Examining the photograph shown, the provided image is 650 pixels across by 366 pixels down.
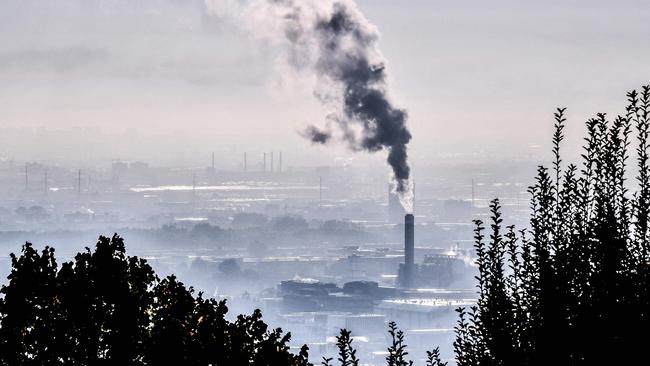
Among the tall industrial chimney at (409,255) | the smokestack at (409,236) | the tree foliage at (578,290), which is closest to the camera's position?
the tree foliage at (578,290)

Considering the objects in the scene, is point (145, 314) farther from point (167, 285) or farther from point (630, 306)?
point (630, 306)

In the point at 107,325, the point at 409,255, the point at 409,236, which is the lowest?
the point at 107,325

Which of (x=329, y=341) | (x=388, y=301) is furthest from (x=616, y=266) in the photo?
(x=388, y=301)

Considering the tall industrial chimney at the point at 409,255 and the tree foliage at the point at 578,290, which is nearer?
the tree foliage at the point at 578,290

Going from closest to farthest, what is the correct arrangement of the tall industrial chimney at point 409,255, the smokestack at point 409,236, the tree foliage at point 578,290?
the tree foliage at point 578,290 → the smokestack at point 409,236 → the tall industrial chimney at point 409,255

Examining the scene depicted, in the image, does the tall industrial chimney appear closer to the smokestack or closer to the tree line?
the smokestack

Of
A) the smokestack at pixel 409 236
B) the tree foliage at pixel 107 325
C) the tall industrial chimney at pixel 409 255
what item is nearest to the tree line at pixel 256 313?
the tree foliage at pixel 107 325

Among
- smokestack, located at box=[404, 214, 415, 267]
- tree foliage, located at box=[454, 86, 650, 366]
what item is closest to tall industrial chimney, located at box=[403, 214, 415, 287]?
smokestack, located at box=[404, 214, 415, 267]

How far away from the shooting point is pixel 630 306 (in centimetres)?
1330

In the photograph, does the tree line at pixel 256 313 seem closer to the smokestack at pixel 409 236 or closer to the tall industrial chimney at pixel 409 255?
the smokestack at pixel 409 236

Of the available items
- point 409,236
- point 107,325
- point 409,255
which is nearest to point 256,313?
point 107,325

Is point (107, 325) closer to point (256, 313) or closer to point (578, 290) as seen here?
point (256, 313)

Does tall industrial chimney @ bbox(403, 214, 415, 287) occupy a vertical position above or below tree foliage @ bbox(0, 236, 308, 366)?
above

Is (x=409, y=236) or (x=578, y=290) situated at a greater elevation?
(x=409, y=236)
